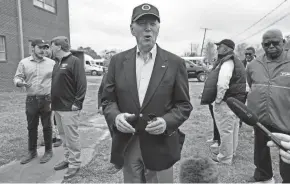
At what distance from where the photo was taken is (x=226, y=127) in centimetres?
409

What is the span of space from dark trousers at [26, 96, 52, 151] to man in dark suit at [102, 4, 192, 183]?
2700mm

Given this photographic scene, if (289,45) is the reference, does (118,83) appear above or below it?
below

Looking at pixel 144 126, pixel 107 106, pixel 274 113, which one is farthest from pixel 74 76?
pixel 274 113

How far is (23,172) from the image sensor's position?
393cm

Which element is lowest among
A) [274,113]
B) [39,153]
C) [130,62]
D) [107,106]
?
[39,153]

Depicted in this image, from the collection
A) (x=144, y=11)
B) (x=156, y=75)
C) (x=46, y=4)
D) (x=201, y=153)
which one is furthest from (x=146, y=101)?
(x=46, y=4)

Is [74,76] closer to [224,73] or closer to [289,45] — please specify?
[224,73]

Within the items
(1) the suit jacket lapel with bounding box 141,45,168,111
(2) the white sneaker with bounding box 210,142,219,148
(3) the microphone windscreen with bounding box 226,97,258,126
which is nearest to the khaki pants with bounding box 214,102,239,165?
(2) the white sneaker with bounding box 210,142,219,148

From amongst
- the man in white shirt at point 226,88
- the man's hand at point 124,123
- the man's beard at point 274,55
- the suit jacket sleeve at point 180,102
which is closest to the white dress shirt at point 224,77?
the man in white shirt at point 226,88

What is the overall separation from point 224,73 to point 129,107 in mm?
2458

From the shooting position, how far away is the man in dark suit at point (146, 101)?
196cm

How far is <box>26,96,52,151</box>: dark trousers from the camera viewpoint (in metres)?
4.36

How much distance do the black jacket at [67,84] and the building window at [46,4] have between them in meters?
14.7

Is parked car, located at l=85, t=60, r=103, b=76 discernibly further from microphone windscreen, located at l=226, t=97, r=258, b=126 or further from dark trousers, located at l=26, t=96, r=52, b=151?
microphone windscreen, located at l=226, t=97, r=258, b=126
